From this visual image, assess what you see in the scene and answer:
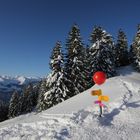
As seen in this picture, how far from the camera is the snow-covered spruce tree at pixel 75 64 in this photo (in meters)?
35.4

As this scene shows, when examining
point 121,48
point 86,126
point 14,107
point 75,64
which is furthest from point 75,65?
point 14,107

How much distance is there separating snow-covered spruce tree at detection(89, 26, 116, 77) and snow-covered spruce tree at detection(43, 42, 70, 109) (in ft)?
24.2

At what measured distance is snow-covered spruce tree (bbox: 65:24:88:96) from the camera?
35375 mm

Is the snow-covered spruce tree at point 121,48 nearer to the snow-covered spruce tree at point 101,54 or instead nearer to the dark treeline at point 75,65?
the dark treeline at point 75,65

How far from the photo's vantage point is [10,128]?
30.0 ft

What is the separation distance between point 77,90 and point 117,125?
25.3 m

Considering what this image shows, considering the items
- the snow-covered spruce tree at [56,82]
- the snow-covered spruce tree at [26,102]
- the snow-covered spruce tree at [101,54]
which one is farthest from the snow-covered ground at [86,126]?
the snow-covered spruce tree at [26,102]

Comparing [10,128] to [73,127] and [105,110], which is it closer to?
[73,127]

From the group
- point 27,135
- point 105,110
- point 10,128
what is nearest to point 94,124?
point 105,110

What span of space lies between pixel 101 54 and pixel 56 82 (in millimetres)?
11536

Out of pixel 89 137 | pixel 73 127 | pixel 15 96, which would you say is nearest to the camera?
pixel 89 137

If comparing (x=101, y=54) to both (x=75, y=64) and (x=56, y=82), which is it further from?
(x=56, y=82)

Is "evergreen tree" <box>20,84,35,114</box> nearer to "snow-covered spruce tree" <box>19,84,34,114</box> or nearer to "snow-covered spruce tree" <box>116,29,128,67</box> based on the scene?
"snow-covered spruce tree" <box>19,84,34,114</box>

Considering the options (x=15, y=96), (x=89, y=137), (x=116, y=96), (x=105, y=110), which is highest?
(x=15, y=96)
